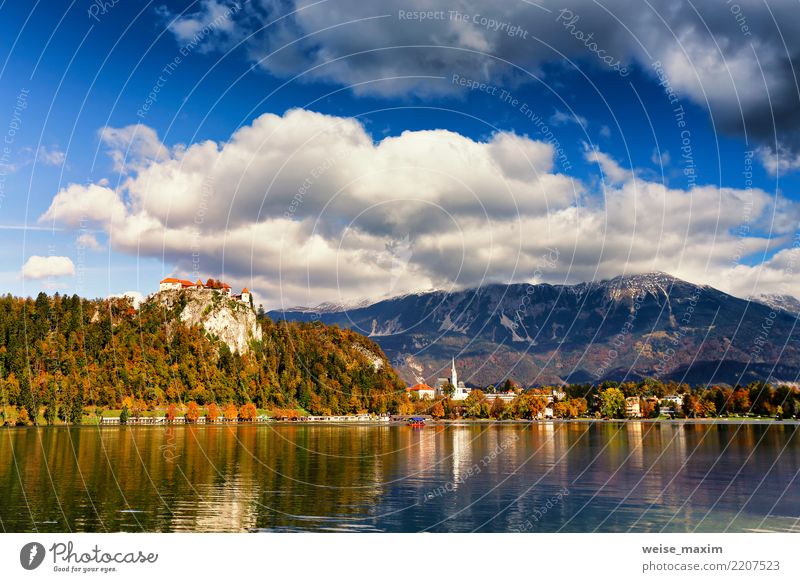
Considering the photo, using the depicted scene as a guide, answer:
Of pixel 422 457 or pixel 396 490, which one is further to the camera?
pixel 422 457

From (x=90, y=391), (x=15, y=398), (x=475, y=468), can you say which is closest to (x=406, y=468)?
(x=475, y=468)

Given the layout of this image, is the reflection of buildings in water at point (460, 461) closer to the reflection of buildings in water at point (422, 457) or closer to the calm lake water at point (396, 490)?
the calm lake water at point (396, 490)

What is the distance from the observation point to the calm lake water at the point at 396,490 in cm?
4200

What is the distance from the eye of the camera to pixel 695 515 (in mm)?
45000

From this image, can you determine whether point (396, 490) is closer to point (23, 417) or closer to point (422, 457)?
point (422, 457)
